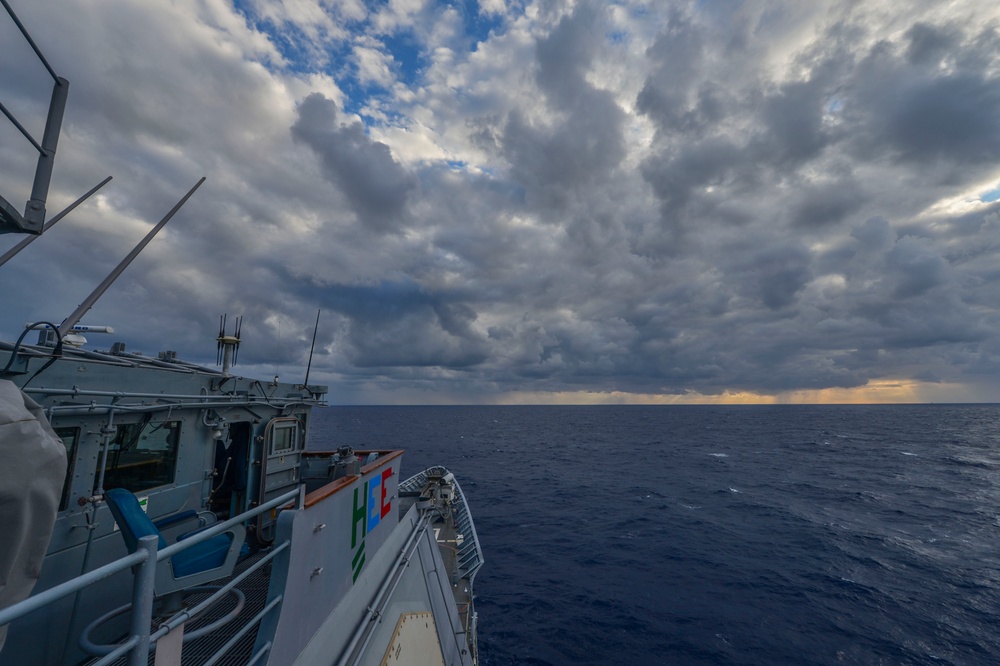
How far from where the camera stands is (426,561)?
889 centimetres

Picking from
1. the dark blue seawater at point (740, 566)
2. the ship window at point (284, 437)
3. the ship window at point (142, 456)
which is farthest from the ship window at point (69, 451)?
the dark blue seawater at point (740, 566)

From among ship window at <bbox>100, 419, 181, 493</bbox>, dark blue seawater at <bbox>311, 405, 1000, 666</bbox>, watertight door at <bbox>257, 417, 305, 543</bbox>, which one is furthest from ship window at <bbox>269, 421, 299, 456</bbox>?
dark blue seawater at <bbox>311, 405, 1000, 666</bbox>

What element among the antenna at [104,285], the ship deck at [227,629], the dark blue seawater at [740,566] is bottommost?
the dark blue seawater at [740,566]

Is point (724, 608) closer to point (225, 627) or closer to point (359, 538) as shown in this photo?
point (359, 538)

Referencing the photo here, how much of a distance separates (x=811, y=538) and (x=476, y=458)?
4096cm

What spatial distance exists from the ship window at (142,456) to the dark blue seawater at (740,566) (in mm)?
12131

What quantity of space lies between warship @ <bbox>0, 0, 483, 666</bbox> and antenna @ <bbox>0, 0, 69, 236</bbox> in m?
0.01

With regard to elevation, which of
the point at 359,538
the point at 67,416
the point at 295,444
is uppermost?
the point at 67,416

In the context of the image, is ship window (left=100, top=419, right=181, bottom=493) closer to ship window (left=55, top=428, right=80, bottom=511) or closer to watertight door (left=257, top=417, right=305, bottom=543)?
ship window (left=55, top=428, right=80, bottom=511)

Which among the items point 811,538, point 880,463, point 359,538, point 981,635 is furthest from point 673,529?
point 880,463

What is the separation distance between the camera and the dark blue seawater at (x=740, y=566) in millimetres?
14812

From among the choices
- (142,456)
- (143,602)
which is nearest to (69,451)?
(142,456)

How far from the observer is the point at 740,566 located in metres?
21.3

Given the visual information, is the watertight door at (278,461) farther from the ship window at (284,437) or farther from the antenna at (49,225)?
the antenna at (49,225)
